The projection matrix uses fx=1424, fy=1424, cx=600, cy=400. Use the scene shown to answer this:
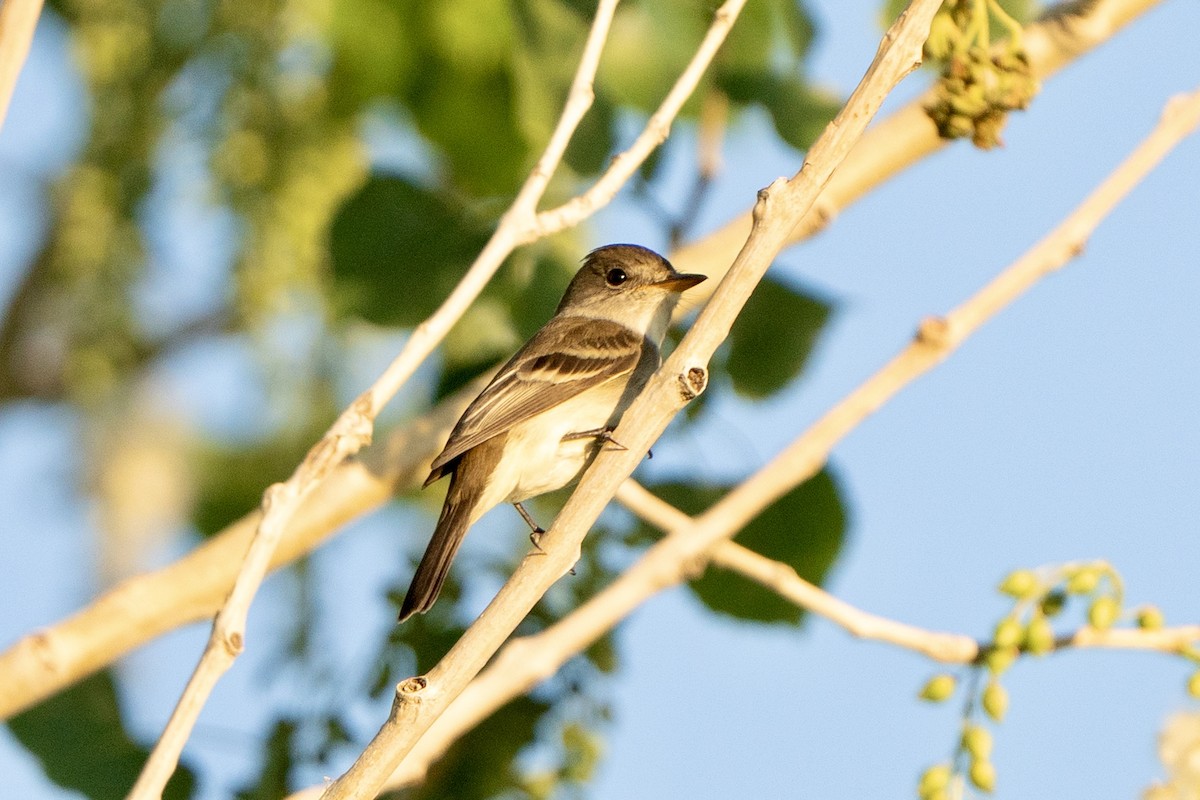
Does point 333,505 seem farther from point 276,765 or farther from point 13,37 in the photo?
point 13,37

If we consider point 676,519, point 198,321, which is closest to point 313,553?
point 676,519

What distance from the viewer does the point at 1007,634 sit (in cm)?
299

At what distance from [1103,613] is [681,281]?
4.48 ft

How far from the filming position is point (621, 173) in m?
2.74

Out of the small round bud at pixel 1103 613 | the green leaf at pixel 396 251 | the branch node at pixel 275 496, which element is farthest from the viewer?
the green leaf at pixel 396 251

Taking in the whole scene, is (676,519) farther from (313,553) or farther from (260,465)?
(260,465)

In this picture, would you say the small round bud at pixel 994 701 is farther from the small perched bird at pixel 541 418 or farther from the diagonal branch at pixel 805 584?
the small perched bird at pixel 541 418

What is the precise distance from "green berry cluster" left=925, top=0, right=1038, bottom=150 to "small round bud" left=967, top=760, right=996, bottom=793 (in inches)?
53.3

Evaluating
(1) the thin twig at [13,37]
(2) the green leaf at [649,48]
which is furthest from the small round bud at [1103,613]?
(1) the thin twig at [13,37]

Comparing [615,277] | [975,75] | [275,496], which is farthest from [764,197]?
[615,277]

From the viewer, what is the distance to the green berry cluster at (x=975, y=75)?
312 cm

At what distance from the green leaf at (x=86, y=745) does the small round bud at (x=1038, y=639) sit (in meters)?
1.90

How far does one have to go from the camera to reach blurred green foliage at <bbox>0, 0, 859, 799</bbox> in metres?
3.54

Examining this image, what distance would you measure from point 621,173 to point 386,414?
7.93 ft
